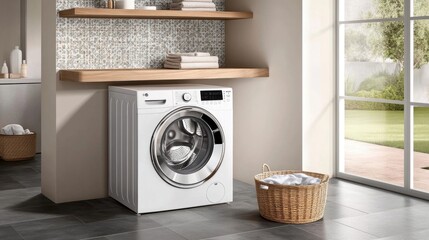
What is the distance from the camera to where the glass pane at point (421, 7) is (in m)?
4.71

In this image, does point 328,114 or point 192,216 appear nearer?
point 192,216

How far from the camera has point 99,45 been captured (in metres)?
5.05

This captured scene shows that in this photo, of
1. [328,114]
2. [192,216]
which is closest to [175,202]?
[192,216]

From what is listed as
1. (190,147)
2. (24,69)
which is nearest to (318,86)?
(190,147)

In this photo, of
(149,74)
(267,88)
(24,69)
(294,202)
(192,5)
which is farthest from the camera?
(24,69)

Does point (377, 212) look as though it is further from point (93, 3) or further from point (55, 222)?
point (93, 3)

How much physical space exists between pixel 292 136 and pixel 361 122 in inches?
22.3

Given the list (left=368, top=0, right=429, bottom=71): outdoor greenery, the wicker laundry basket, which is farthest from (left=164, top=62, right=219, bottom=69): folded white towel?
the wicker laundry basket

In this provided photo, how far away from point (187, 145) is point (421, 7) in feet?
6.18

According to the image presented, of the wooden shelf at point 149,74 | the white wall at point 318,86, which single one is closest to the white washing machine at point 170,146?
Result: the wooden shelf at point 149,74

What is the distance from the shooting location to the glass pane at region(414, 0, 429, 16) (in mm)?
4707

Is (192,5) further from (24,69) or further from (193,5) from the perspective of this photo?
(24,69)

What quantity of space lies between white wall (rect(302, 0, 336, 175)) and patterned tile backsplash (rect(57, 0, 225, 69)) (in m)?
0.87

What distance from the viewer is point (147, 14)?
4.88m
